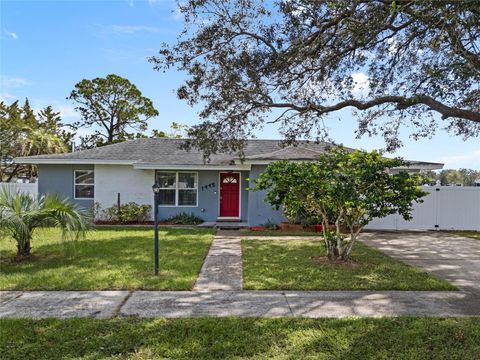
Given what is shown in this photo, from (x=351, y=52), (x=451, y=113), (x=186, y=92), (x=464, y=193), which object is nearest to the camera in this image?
(x=451, y=113)

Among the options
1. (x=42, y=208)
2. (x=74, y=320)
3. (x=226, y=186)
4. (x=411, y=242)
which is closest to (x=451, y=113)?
(x=411, y=242)

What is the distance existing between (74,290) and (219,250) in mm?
4427

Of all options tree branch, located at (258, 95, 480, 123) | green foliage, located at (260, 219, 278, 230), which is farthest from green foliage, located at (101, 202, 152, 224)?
tree branch, located at (258, 95, 480, 123)

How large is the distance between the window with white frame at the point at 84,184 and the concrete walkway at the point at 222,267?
771cm

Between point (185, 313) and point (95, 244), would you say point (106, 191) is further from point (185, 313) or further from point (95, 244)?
point (185, 313)

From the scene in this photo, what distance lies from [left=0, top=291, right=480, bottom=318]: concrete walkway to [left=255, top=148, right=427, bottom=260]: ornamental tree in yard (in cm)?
197

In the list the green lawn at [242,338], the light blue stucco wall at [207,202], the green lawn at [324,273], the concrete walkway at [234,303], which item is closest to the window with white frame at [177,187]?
A: the light blue stucco wall at [207,202]

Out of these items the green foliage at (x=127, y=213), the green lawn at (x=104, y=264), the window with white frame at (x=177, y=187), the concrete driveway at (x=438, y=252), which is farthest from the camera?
the window with white frame at (x=177, y=187)

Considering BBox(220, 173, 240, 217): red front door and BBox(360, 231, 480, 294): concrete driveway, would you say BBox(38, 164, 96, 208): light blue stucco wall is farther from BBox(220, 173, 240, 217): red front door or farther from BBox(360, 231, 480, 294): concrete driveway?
BBox(360, 231, 480, 294): concrete driveway

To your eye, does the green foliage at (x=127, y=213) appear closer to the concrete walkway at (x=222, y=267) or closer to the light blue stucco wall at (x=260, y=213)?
the light blue stucco wall at (x=260, y=213)

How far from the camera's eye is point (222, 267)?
7777 millimetres

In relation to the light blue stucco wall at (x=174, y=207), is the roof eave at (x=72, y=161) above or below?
above

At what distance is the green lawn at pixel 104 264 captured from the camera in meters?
6.26

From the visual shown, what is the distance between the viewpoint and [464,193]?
15.5m
